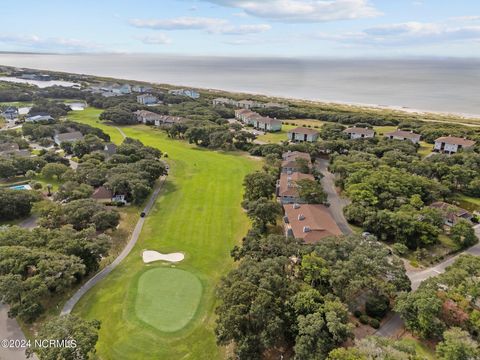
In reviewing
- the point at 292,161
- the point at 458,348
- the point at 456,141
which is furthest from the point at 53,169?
the point at 456,141

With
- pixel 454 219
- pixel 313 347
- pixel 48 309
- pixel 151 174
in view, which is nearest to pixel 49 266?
pixel 48 309

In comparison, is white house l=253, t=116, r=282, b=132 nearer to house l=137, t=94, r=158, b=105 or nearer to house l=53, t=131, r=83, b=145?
house l=53, t=131, r=83, b=145

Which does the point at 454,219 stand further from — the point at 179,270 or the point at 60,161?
the point at 60,161

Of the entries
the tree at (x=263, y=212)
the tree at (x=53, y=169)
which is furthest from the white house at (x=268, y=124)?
the tree at (x=263, y=212)

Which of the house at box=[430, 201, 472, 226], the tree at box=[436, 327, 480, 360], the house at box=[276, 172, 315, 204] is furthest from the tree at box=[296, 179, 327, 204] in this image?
the tree at box=[436, 327, 480, 360]

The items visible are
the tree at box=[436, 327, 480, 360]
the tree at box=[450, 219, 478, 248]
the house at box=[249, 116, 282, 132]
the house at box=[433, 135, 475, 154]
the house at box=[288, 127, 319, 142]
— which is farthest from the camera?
the house at box=[249, 116, 282, 132]

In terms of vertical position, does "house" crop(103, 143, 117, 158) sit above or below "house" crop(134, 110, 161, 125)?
below
